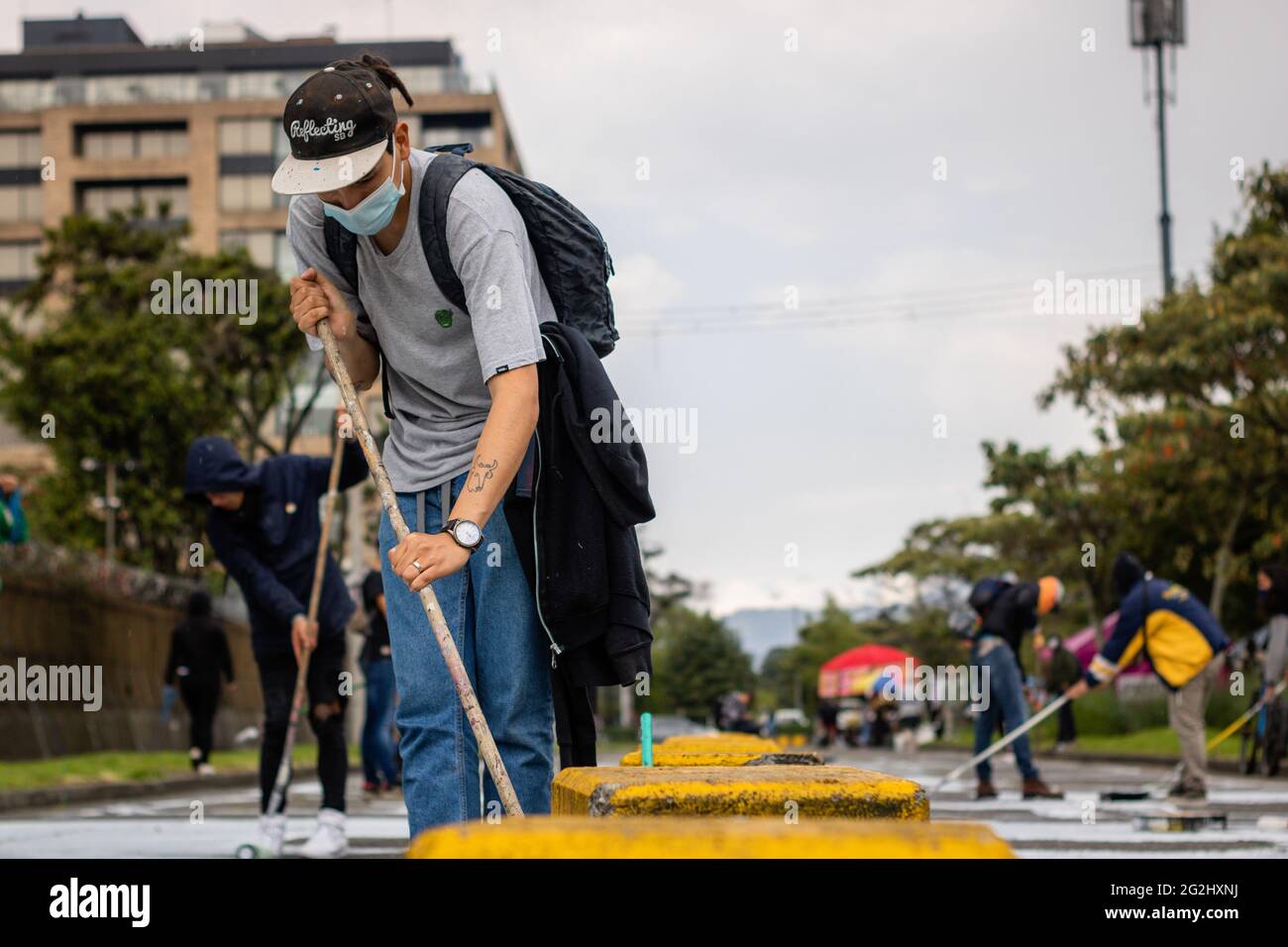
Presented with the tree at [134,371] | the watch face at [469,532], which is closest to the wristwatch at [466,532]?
the watch face at [469,532]

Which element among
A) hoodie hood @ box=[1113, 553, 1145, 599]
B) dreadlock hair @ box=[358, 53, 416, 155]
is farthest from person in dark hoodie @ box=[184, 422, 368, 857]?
hoodie hood @ box=[1113, 553, 1145, 599]

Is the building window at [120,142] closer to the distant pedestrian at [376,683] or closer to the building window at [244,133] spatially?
the building window at [244,133]

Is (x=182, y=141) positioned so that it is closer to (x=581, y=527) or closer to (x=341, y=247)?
(x=341, y=247)

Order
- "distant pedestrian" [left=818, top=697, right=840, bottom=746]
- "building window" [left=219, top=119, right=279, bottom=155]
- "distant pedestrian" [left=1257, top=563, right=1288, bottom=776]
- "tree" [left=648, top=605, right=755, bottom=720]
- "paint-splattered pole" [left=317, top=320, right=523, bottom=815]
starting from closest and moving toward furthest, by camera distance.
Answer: "paint-splattered pole" [left=317, top=320, right=523, bottom=815], "distant pedestrian" [left=1257, top=563, right=1288, bottom=776], "distant pedestrian" [left=818, top=697, right=840, bottom=746], "building window" [left=219, top=119, right=279, bottom=155], "tree" [left=648, top=605, right=755, bottom=720]

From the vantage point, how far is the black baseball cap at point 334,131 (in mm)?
3316

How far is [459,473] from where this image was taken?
3.55 metres

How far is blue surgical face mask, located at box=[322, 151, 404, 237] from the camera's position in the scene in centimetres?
339

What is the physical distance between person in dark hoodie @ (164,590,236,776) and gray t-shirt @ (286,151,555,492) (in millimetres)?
12578

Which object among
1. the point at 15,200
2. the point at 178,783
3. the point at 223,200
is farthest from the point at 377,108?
the point at 15,200

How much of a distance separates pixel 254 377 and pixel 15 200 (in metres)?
42.7

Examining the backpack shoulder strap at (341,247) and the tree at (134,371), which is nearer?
the backpack shoulder strap at (341,247)

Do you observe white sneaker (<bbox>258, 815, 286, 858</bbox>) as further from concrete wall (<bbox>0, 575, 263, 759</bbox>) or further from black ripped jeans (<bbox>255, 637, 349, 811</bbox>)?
concrete wall (<bbox>0, 575, 263, 759</bbox>)

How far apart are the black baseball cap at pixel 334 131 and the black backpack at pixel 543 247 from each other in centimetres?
18

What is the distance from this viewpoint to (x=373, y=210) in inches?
135
